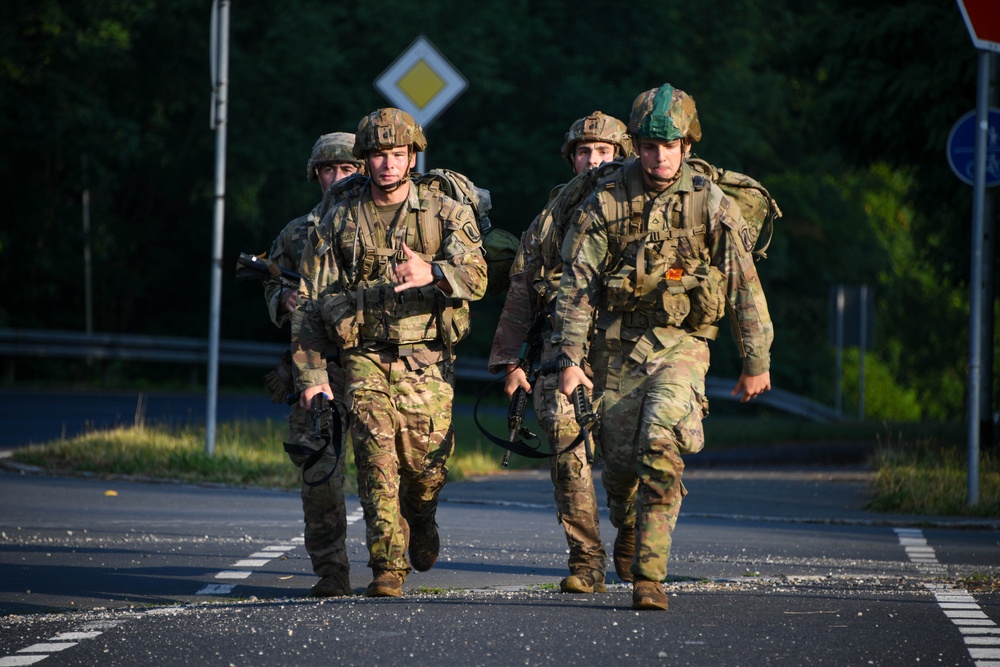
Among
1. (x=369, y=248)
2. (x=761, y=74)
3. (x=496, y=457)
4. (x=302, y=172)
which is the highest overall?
(x=761, y=74)

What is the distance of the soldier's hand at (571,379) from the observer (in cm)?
730

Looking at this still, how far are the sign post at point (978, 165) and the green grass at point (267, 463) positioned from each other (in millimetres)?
399

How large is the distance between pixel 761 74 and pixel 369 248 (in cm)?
3043

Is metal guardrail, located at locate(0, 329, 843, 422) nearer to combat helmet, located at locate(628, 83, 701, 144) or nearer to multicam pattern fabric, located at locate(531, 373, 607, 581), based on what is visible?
multicam pattern fabric, located at locate(531, 373, 607, 581)

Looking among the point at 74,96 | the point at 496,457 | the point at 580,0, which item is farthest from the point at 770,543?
the point at 580,0

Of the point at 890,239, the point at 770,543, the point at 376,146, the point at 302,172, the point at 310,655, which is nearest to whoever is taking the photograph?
the point at 310,655

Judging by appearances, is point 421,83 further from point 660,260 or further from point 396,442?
point 660,260

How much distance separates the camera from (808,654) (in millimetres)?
6156

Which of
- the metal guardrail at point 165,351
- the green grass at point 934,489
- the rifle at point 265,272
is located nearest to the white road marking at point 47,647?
the rifle at point 265,272

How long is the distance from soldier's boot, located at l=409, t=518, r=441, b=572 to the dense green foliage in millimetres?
15841

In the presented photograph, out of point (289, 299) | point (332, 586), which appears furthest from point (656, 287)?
point (289, 299)

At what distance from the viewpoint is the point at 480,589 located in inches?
327

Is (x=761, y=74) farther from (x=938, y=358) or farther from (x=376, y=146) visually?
(x=376, y=146)

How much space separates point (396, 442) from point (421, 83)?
673 centimetres
